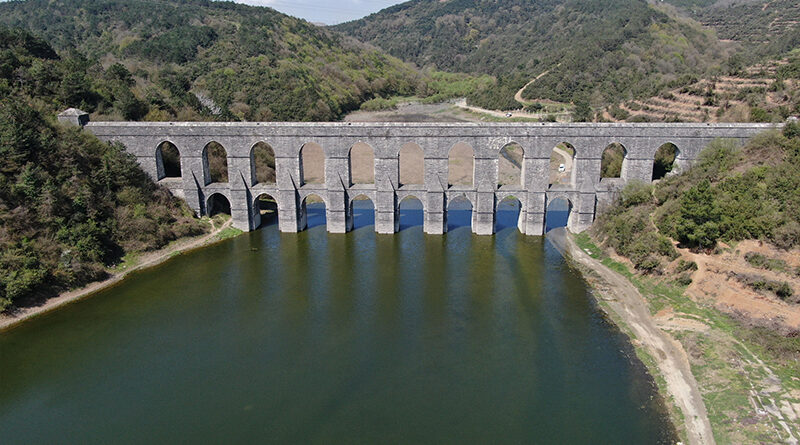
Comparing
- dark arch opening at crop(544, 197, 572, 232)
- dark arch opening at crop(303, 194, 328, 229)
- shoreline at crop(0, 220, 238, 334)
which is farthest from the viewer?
dark arch opening at crop(303, 194, 328, 229)

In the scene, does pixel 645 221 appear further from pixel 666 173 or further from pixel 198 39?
pixel 198 39

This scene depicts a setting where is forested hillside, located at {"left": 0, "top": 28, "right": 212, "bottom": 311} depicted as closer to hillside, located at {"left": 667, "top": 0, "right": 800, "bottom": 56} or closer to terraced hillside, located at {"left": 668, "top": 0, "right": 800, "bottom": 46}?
hillside, located at {"left": 667, "top": 0, "right": 800, "bottom": 56}

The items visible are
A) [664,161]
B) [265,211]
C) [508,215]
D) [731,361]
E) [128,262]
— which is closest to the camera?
[731,361]

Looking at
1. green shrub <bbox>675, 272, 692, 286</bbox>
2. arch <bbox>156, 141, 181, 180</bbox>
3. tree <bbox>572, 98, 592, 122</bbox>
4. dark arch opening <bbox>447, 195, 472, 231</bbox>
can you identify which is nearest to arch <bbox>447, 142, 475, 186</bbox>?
dark arch opening <bbox>447, 195, 472, 231</bbox>

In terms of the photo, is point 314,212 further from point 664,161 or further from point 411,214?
point 664,161

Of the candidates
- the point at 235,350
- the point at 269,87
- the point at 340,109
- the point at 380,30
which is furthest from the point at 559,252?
the point at 380,30

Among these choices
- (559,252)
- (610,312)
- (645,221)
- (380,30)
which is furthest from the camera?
(380,30)

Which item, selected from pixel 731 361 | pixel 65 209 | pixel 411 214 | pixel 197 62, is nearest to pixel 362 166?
pixel 411 214
